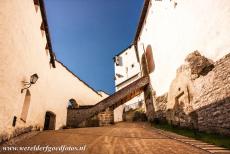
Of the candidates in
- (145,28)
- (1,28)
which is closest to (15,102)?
(1,28)

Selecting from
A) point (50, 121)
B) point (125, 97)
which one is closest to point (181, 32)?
point (125, 97)

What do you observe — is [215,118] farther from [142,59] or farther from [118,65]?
[118,65]

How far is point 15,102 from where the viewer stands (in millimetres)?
5352

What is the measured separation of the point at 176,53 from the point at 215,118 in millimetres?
4595

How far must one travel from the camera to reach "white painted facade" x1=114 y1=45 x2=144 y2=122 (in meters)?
24.3

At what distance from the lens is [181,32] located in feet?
29.5

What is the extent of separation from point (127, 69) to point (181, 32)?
58.2ft

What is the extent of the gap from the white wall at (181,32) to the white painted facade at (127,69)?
32.5ft

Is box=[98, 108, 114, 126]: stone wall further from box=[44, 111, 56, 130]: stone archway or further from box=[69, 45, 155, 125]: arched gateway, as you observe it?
box=[44, 111, 56, 130]: stone archway

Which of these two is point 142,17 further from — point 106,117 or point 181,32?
point 106,117

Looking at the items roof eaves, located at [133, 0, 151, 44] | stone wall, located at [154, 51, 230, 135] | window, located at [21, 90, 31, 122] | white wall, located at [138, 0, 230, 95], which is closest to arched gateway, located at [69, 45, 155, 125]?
white wall, located at [138, 0, 230, 95]

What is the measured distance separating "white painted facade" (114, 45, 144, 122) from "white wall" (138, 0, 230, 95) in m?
9.90

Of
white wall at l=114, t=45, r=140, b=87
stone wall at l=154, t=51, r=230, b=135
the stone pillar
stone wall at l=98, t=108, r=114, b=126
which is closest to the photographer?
stone wall at l=154, t=51, r=230, b=135

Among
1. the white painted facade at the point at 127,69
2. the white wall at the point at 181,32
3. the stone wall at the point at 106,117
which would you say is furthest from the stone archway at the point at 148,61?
the white painted facade at the point at 127,69
